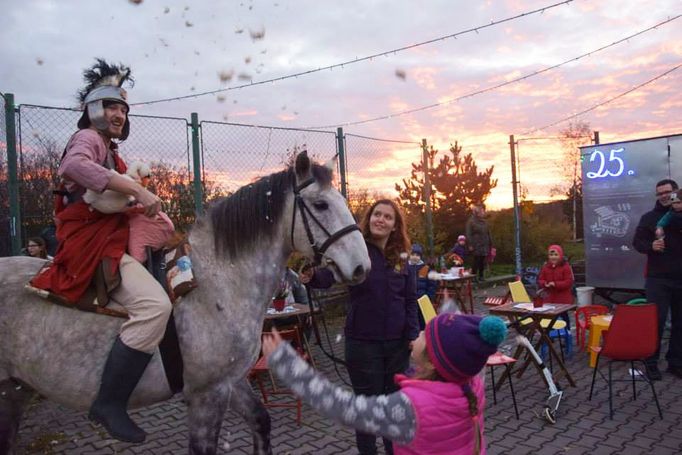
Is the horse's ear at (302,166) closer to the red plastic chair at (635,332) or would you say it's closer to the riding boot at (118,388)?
the riding boot at (118,388)

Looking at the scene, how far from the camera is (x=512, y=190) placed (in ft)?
41.0

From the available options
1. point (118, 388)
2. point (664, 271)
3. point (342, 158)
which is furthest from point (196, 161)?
point (664, 271)

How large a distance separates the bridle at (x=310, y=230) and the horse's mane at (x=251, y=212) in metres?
0.06

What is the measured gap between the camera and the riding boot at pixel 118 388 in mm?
2416

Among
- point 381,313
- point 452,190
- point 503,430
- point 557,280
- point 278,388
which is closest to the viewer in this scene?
point 381,313

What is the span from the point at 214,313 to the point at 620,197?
8.61 m

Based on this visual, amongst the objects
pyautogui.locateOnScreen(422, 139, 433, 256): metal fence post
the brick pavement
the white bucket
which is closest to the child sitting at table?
the brick pavement

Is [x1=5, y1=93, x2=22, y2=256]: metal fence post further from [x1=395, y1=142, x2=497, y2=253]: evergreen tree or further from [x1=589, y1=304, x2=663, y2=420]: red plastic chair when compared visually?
[x1=395, y1=142, x2=497, y2=253]: evergreen tree

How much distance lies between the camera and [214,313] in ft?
8.66

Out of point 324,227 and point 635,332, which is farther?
point 635,332

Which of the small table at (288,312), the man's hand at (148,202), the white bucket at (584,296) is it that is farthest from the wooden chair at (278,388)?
the white bucket at (584,296)

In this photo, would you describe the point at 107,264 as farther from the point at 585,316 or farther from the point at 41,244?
the point at 585,316

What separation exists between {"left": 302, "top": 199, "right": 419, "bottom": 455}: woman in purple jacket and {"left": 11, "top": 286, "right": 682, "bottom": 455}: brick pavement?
3.60ft

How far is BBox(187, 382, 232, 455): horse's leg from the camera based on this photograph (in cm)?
260
